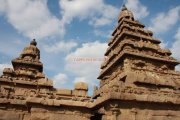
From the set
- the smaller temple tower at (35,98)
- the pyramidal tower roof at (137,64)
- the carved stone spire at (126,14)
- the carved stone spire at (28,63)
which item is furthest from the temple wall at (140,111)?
the carved stone spire at (28,63)

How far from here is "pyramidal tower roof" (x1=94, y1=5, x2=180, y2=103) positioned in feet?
56.0

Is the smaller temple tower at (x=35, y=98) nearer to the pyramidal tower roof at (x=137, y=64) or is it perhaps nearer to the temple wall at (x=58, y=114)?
the temple wall at (x=58, y=114)

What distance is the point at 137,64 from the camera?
20984mm

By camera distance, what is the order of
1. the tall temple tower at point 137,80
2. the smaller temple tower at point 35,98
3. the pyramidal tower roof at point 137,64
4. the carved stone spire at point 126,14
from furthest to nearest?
the carved stone spire at point 126,14 → the pyramidal tower roof at point 137,64 → the smaller temple tower at point 35,98 → the tall temple tower at point 137,80

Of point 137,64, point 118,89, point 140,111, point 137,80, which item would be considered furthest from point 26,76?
point 140,111

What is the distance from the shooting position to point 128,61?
20.7 metres

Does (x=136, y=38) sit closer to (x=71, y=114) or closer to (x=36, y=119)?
(x=71, y=114)

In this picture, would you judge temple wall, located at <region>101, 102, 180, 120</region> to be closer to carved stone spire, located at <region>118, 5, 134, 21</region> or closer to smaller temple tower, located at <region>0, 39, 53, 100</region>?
smaller temple tower, located at <region>0, 39, 53, 100</region>

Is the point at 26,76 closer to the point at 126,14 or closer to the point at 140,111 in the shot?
the point at 126,14

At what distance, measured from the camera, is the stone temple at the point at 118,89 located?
13.5 m

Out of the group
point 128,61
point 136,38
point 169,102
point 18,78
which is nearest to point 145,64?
point 128,61

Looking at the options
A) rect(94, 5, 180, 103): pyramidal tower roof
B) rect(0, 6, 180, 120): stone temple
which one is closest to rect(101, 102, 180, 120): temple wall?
rect(0, 6, 180, 120): stone temple

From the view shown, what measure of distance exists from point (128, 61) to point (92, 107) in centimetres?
740

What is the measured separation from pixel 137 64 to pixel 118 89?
8361 millimetres
